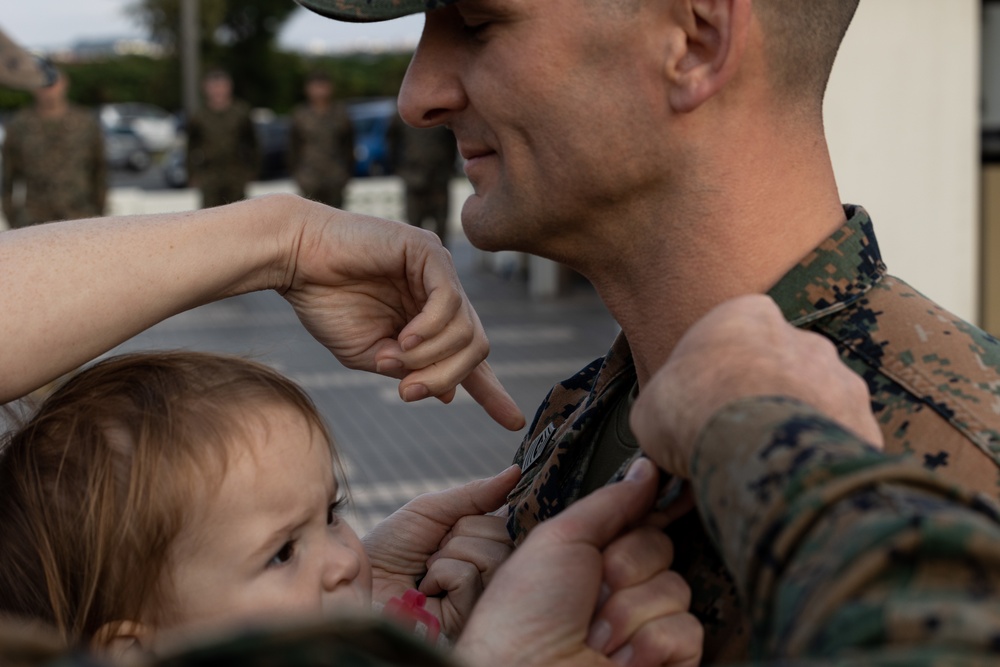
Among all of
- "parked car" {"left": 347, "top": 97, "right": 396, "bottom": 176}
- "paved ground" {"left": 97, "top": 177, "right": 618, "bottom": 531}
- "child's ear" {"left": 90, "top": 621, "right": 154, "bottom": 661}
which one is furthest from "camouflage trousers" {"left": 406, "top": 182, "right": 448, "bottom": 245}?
"child's ear" {"left": 90, "top": 621, "right": 154, "bottom": 661}

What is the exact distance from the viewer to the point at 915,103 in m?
6.62

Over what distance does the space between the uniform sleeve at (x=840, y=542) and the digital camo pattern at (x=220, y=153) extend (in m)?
16.0

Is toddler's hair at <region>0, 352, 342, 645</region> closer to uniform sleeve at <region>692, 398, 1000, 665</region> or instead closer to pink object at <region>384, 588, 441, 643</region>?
pink object at <region>384, 588, 441, 643</region>

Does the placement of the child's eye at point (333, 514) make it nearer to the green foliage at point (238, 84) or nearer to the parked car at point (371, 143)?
the parked car at point (371, 143)

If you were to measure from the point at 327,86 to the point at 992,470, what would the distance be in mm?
16563

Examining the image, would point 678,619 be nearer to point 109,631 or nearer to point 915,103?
point 109,631

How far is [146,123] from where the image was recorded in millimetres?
36312

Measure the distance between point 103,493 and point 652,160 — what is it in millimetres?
887

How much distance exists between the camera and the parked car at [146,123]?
3512 centimetres

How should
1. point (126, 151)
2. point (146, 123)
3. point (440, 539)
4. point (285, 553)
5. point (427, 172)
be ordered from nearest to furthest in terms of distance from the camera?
point (285, 553) → point (440, 539) → point (427, 172) → point (126, 151) → point (146, 123)

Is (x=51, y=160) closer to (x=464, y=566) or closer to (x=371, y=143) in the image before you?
(x=464, y=566)

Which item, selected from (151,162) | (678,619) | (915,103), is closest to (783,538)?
(678,619)

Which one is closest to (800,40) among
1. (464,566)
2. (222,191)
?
(464,566)

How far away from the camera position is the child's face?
174 cm
